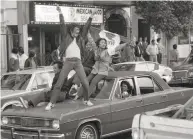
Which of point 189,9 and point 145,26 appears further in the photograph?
point 145,26

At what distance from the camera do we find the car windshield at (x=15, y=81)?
9.81 m

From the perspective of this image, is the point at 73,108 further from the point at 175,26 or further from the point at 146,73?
the point at 175,26

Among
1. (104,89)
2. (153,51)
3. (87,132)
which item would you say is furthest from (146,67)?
(87,132)

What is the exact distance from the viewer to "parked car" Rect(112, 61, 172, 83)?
46.8 feet

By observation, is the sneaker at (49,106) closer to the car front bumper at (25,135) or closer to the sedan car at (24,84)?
the car front bumper at (25,135)

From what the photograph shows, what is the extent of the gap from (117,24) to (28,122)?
62.4ft

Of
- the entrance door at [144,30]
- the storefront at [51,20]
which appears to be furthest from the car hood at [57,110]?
the entrance door at [144,30]

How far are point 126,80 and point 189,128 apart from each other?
329cm

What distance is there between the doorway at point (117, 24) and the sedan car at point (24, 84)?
Answer: 14.8 meters

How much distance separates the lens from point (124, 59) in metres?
18.0

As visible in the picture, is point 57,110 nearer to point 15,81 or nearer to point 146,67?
point 15,81

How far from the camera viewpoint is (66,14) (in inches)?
795

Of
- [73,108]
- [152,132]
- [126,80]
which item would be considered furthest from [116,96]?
[152,132]

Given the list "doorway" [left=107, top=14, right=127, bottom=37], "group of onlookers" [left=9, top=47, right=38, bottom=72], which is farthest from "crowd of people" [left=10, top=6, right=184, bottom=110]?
"doorway" [left=107, top=14, right=127, bottom=37]
